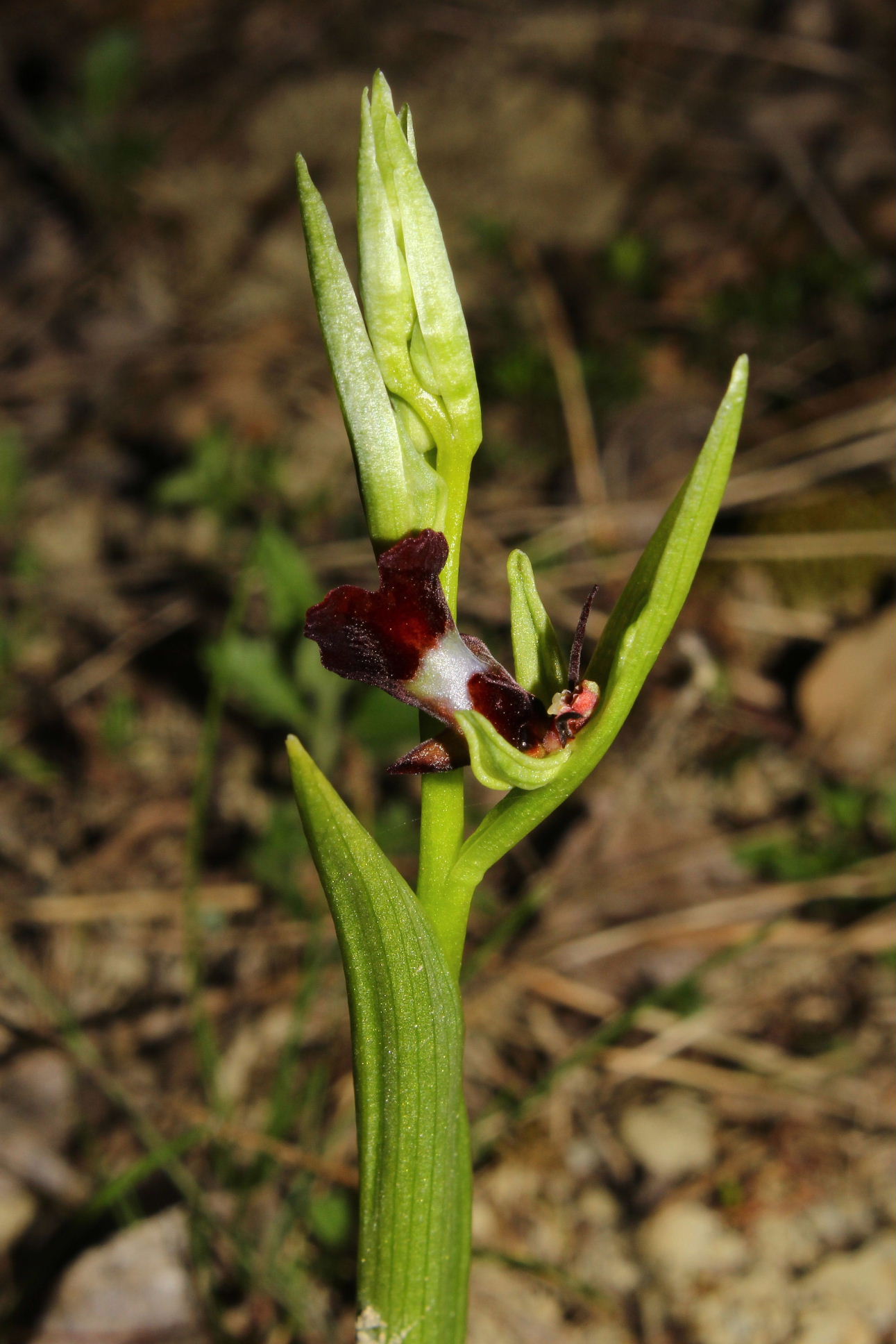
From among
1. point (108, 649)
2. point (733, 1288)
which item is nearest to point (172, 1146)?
point (733, 1288)

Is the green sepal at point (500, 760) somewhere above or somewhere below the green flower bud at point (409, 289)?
below

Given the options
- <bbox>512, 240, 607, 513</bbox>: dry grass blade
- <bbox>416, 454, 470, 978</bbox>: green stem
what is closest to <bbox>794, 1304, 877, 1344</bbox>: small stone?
<bbox>416, 454, 470, 978</bbox>: green stem

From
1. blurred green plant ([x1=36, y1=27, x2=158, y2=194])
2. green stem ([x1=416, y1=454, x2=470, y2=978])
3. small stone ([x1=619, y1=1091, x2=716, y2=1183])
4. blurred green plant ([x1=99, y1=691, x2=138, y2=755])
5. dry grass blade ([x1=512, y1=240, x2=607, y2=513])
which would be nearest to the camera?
green stem ([x1=416, y1=454, x2=470, y2=978])

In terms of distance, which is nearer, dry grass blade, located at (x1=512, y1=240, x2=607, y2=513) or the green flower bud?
the green flower bud

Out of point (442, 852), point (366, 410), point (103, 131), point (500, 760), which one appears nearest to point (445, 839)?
point (442, 852)

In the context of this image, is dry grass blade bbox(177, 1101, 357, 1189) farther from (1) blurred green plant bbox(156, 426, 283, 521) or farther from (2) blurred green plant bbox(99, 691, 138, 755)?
(1) blurred green plant bbox(156, 426, 283, 521)

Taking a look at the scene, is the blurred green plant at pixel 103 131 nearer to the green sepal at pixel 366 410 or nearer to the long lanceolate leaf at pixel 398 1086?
the green sepal at pixel 366 410

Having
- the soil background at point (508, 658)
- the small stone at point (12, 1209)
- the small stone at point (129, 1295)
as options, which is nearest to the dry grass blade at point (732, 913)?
the soil background at point (508, 658)
